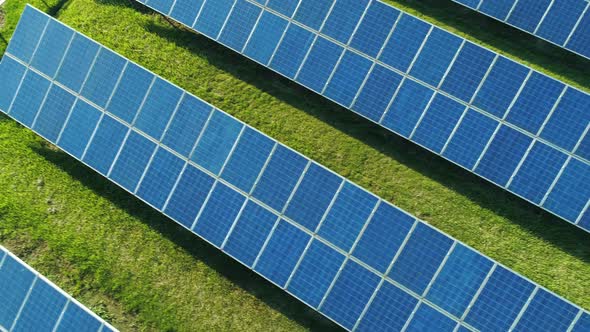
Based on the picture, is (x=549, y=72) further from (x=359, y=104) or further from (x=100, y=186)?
(x=100, y=186)

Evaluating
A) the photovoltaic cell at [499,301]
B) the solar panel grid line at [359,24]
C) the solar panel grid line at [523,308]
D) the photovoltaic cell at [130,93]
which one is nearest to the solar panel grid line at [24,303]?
the photovoltaic cell at [130,93]

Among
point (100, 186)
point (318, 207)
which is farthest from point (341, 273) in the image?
point (100, 186)

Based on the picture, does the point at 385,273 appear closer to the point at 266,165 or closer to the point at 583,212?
the point at 266,165

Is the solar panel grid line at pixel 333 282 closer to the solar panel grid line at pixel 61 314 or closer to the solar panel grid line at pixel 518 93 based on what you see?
the solar panel grid line at pixel 518 93

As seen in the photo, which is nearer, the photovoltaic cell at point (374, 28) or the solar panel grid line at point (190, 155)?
the solar panel grid line at point (190, 155)

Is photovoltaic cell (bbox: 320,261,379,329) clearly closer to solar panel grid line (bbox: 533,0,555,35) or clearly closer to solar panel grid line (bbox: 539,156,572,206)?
solar panel grid line (bbox: 539,156,572,206)

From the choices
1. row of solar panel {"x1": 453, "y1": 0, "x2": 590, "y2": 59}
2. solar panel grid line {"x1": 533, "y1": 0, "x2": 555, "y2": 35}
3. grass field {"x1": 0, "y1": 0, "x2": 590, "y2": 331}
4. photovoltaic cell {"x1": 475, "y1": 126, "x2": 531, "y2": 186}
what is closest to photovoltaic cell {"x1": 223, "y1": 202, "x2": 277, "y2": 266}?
grass field {"x1": 0, "y1": 0, "x2": 590, "y2": 331}

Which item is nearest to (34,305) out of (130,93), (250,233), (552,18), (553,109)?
(250,233)
